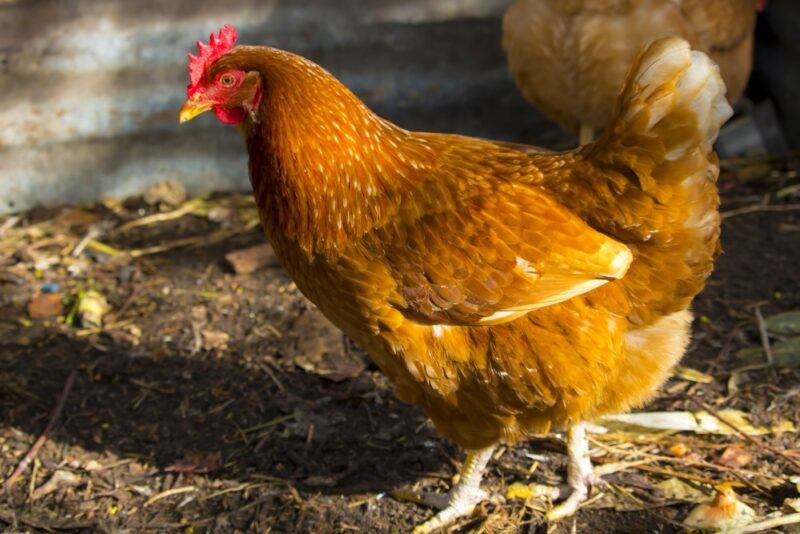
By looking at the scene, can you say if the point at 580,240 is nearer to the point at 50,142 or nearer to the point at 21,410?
the point at 21,410

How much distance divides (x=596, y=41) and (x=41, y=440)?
3.04 metres

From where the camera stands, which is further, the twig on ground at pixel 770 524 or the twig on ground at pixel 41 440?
the twig on ground at pixel 41 440

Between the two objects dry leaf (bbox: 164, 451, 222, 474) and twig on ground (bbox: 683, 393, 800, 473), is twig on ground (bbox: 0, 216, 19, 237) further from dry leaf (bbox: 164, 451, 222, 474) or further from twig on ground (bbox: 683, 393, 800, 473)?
twig on ground (bbox: 683, 393, 800, 473)

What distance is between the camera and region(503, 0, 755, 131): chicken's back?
4.15 metres

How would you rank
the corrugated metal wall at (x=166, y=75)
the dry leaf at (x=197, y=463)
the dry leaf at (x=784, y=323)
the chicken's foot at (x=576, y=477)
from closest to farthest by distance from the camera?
1. the chicken's foot at (x=576, y=477)
2. the dry leaf at (x=197, y=463)
3. the dry leaf at (x=784, y=323)
4. the corrugated metal wall at (x=166, y=75)

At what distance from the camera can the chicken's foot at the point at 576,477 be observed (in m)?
2.82

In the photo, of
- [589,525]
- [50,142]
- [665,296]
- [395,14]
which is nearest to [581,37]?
[395,14]

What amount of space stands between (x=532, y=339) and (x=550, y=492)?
2.33ft

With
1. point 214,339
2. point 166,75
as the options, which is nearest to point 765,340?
point 214,339

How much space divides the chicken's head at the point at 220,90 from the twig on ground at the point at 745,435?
194 cm

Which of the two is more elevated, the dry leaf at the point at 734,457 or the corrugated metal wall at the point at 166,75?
the corrugated metal wall at the point at 166,75

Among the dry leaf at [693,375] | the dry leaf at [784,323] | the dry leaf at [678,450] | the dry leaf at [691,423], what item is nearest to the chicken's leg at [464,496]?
the dry leaf at [691,423]

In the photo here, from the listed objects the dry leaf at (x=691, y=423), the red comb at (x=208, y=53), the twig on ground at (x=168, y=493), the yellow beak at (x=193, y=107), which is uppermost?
the red comb at (x=208, y=53)

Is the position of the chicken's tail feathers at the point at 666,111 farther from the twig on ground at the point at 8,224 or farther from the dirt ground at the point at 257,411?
the twig on ground at the point at 8,224
